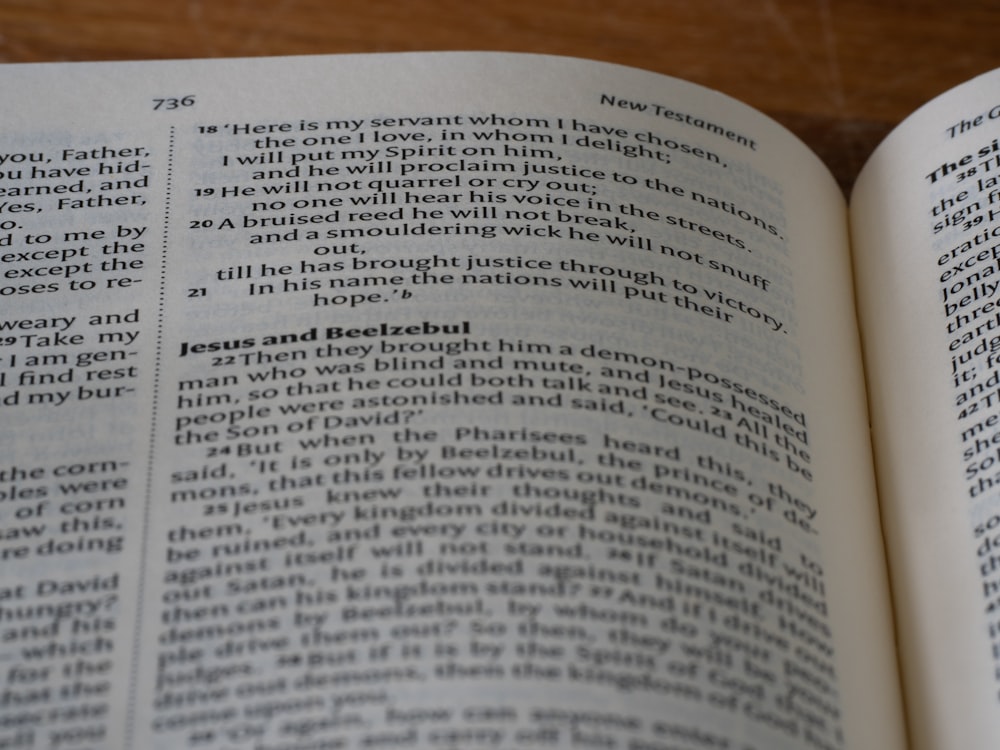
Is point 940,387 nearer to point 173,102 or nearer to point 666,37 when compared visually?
point 666,37

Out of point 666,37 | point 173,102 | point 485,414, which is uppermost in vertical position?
point 666,37

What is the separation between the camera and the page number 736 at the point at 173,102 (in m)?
0.70

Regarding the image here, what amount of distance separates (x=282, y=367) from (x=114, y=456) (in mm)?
84

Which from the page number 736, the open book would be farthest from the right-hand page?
the page number 736

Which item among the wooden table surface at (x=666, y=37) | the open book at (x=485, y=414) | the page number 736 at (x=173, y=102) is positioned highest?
the wooden table surface at (x=666, y=37)

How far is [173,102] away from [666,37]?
307 millimetres

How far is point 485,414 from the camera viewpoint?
23.7 inches

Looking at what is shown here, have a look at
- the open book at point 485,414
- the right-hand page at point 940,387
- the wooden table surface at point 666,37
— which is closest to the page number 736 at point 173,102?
the open book at point 485,414

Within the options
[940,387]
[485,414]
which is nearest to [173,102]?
[485,414]

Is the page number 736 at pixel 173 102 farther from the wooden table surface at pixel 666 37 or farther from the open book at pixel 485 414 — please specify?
the wooden table surface at pixel 666 37

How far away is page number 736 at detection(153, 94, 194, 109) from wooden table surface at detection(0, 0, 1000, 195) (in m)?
0.11

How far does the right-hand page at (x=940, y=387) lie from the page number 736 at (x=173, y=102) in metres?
0.35

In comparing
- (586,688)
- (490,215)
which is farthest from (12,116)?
(586,688)

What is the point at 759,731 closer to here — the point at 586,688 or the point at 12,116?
the point at 586,688
